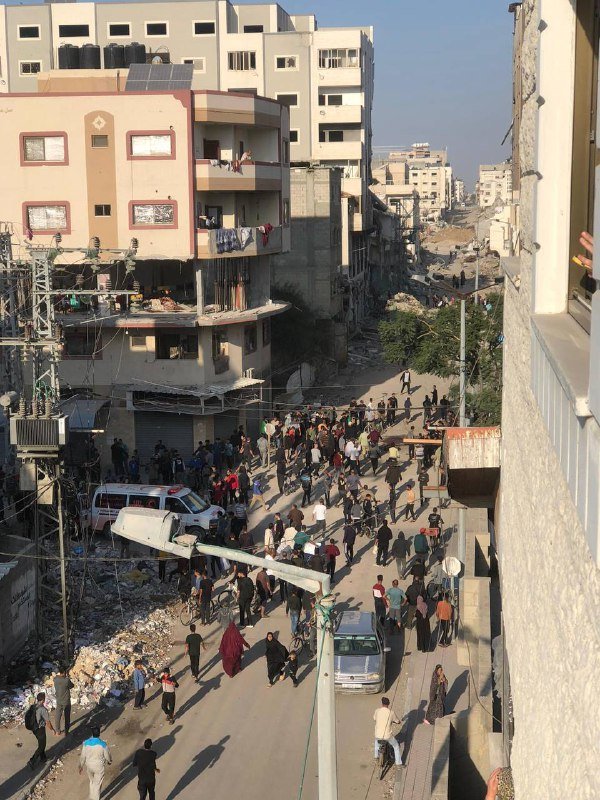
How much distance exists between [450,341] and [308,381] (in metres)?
9.74

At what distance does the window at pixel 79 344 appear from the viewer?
3531cm

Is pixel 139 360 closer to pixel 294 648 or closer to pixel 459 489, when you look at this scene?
pixel 294 648

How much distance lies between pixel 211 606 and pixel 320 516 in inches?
205

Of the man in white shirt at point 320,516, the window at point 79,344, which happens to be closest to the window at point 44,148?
the window at point 79,344

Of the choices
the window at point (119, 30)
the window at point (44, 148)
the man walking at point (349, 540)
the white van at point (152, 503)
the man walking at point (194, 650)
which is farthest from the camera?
the window at point (119, 30)

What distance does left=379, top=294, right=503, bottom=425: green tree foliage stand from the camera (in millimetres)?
30781

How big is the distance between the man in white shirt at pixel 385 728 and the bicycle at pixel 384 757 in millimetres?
44

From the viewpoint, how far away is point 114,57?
138ft

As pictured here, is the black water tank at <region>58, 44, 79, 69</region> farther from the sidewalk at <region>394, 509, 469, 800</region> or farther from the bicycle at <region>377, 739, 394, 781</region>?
the bicycle at <region>377, 739, 394, 781</region>

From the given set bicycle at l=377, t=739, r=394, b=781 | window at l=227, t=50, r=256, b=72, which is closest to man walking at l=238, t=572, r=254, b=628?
bicycle at l=377, t=739, r=394, b=781

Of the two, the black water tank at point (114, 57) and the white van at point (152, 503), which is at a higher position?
the black water tank at point (114, 57)

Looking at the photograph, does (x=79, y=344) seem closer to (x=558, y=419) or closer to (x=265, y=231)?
(x=265, y=231)

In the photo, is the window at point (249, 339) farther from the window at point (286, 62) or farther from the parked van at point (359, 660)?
the window at point (286, 62)

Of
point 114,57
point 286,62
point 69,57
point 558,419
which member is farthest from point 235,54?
point 558,419
